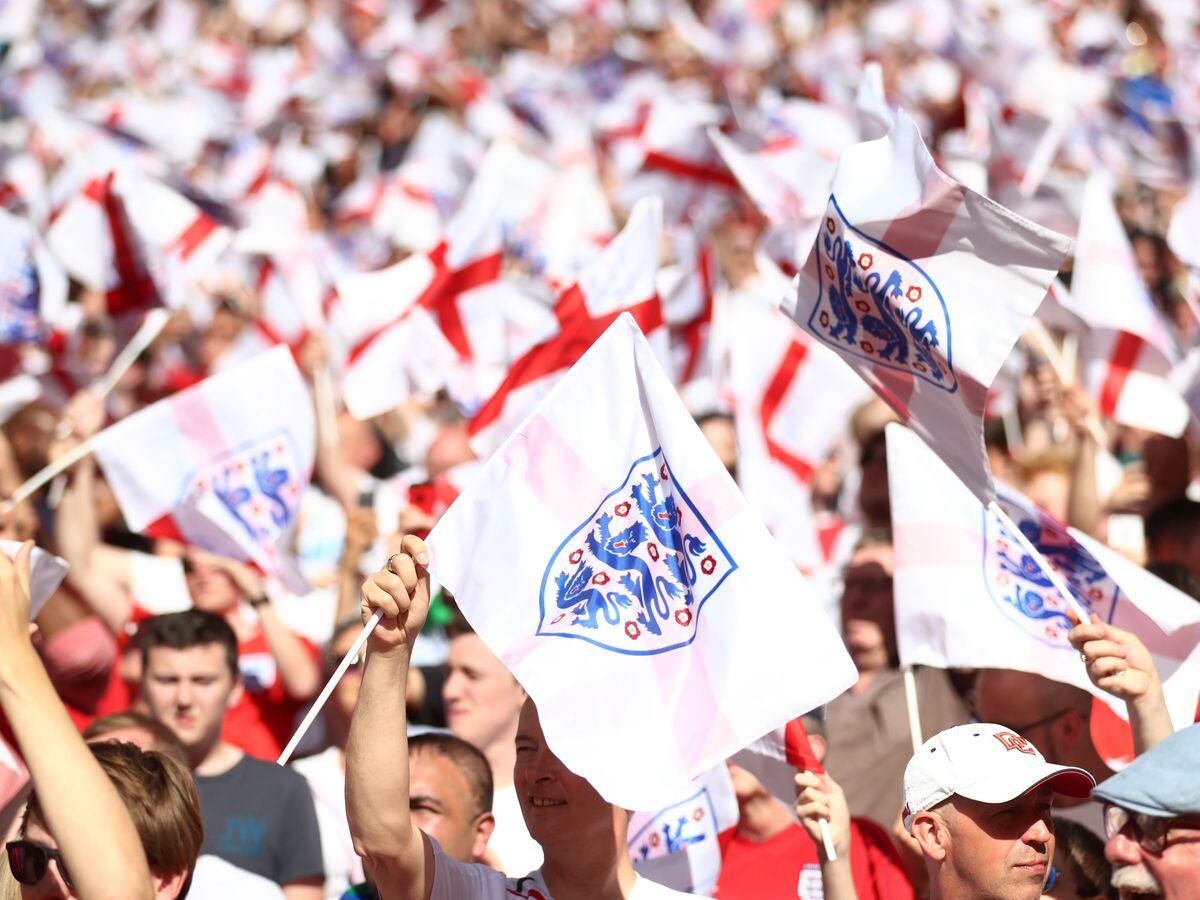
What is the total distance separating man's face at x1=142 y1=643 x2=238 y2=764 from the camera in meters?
4.91

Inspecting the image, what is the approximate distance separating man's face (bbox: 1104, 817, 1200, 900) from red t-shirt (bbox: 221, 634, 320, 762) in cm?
317

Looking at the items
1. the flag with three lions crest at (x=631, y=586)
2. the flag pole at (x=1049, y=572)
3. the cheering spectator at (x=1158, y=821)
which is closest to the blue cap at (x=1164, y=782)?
the cheering spectator at (x=1158, y=821)

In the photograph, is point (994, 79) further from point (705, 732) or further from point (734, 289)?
point (705, 732)

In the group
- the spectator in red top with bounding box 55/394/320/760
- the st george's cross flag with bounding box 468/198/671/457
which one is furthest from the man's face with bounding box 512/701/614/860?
the st george's cross flag with bounding box 468/198/671/457

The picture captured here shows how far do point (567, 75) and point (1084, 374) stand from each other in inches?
401

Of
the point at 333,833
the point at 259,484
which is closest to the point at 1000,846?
the point at 333,833

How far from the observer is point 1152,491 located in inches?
249

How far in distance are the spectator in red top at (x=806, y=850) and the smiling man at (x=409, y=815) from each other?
402 millimetres

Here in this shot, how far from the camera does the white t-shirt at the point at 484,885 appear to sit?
3.34 m

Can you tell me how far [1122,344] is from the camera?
6812 millimetres

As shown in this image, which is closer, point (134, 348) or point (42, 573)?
point (42, 573)

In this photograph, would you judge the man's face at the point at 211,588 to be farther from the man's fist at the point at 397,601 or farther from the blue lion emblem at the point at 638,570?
the man's fist at the point at 397,601

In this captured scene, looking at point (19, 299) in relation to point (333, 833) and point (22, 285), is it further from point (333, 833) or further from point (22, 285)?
point (333, 833)

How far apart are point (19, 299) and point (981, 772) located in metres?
5.69
